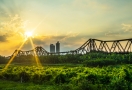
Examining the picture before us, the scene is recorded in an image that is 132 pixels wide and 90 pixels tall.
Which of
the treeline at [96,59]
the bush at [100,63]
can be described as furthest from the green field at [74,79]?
the treeline at [96,59]

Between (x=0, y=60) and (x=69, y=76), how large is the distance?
3486 inches

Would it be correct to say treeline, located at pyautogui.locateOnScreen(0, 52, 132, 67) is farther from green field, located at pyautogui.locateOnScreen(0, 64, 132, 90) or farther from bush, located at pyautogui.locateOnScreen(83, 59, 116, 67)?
green field, located at pyautogui.locateOnScreen(0, 64, 132, 90)

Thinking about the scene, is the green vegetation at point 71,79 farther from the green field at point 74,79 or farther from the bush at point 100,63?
the bush at point 100,63

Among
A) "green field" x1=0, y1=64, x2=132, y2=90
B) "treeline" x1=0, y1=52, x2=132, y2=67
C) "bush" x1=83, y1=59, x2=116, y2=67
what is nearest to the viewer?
"green field" x1=0, y1=64, x2=132, y2=90

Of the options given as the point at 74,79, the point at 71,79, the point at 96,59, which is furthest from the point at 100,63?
the point at 74,79

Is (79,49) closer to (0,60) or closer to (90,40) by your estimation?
(90,40)

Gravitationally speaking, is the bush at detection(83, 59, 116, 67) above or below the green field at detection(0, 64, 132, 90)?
above

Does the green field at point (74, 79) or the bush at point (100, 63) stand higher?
the bush at point (100, 63)

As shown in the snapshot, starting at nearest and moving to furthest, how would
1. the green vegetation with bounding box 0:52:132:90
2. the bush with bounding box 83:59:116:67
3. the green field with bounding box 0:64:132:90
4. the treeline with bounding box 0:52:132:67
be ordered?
the green field with bounding box 0:64:132:90
the green vegetation with bounding box 0:52:132:90
the bush with bounding box 83:59:116:67
the treeline with bounding box 0:52:132:67

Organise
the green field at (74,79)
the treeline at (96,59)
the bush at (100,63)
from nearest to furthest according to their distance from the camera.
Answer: the green field at (74,79) → the bush at (100,63) → the treeline at (96,59)

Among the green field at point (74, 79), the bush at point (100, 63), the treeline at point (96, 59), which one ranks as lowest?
the green field at point (74, 79)

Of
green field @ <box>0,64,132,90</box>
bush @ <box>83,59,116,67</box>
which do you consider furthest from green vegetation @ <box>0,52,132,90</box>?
bush @ <box>83,59,116,67</box>

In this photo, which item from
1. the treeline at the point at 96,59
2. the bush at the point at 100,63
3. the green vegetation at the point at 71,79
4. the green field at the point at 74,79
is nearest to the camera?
the green field at the point at 74,79

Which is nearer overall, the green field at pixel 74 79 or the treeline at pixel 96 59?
the green field at pixel 74 79
